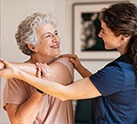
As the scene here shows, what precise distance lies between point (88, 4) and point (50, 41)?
7.73 feet

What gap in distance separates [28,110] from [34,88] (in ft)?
0.53

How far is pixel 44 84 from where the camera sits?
1.43 m

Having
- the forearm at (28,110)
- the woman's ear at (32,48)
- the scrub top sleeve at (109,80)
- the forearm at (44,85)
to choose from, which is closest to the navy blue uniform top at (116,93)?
the scrub top sleeve at (109,80)

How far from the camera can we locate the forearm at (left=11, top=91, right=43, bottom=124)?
159 cm

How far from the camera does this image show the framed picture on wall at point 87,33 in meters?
4.05

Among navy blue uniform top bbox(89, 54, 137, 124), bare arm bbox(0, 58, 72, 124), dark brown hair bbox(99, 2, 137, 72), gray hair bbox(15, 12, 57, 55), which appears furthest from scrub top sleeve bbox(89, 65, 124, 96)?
gray hair bbox(15, 12, 57, 55)

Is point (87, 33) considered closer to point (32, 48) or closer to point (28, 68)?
point (32, 48)

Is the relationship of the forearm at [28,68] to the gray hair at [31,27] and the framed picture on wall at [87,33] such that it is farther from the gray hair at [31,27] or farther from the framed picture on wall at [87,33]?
the framed picture on wall at [87,33]

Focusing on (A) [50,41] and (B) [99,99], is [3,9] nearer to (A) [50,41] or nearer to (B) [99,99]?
(A) [50,41]

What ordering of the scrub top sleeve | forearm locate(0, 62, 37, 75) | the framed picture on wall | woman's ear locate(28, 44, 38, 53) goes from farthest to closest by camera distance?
the framed picture on wall, woman's ear locate(28, 44, 38, 53), forearm locate(0, 62, 37, 75), the scrub top sleeve

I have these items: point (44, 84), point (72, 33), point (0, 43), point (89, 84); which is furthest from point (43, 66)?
point (72, 33)

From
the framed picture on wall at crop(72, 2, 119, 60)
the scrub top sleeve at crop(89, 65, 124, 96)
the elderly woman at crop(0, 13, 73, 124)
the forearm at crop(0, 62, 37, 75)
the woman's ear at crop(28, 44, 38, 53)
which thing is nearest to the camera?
the scrub top sleeve at crop(89, 65, 124, 96)

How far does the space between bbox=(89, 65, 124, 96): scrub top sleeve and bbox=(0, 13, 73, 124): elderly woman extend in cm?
31

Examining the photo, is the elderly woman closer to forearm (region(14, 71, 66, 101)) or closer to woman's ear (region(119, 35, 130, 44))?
forearm (region(14, 71, 66, 101))
